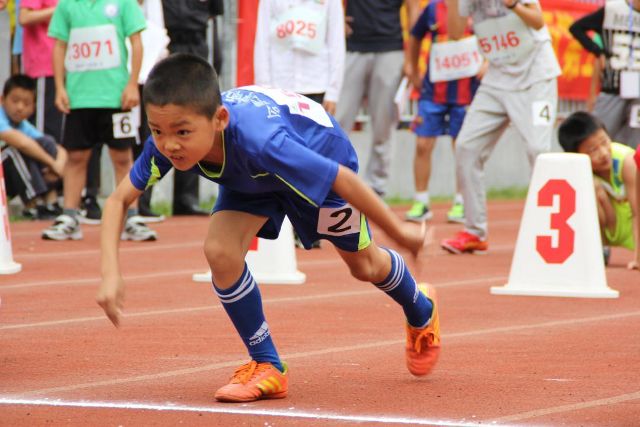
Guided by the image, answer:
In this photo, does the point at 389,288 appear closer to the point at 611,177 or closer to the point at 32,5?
the point at 611,177

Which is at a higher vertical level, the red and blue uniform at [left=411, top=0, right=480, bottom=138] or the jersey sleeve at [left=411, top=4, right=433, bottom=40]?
the jersey sleeve at [left=411, top=4, right=433, bottom=40]

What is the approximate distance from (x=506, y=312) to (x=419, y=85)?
544cm

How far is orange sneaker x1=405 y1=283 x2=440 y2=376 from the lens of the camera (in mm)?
5398

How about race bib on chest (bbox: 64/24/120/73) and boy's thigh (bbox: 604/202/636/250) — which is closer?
boy's thigh (bbox: 604/202/636/250)

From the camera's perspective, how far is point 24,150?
41.7ft

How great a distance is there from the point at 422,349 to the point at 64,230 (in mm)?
6126

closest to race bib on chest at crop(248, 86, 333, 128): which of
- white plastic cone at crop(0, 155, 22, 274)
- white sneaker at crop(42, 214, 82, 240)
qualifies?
white plastic cone at crop(0, 155, 22, 274)

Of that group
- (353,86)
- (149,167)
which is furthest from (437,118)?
(149,167)

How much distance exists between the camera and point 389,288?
5398mm

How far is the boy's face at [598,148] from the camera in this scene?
9.45 m

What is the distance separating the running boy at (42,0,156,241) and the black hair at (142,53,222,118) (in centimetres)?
619

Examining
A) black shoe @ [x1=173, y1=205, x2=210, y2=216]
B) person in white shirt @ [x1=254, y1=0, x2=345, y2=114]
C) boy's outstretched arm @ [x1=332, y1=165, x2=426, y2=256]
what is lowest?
black shoe @ [x1=173, y1=205, x2=210, y2=216]

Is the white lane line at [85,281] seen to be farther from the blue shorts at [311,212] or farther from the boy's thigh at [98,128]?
the blue shorts at [311,212]

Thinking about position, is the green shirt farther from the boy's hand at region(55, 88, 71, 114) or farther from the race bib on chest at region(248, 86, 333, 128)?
the race bib on chest at region(248, 86, 333, 128)
